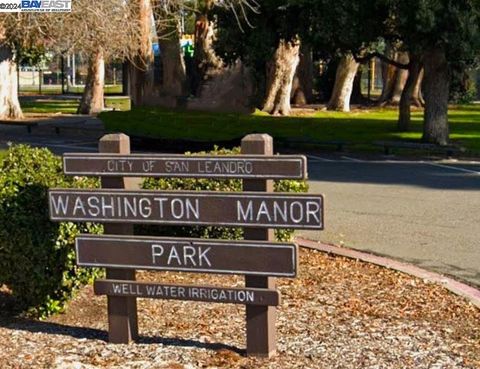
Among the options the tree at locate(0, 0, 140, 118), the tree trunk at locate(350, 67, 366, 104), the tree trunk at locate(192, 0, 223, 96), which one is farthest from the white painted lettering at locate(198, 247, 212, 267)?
the tree trunk at locate(350, 67, 366, 104)

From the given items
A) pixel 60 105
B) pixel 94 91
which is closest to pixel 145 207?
pixel 94 91

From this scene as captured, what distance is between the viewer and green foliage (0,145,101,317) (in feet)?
21.2

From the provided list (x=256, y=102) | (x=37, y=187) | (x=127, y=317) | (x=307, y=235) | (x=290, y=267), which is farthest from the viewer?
(x=256, y=102)

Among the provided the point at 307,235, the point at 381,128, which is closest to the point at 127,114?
the point at 381,128

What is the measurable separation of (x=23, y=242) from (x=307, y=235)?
443 centimetres

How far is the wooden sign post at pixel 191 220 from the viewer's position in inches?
225

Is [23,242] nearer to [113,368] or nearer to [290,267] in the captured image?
[113,368]

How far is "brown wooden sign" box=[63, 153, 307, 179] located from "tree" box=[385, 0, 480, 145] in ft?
42.6

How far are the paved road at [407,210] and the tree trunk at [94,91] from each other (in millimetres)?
16658

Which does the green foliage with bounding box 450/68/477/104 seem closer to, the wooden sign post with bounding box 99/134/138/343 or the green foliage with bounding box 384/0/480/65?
the green foliage with bounding box 384/0/480/65

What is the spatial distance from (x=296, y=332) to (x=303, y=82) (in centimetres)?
3714

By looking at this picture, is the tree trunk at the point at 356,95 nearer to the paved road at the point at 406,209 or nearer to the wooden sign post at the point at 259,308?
the paved road at the point at 406,209

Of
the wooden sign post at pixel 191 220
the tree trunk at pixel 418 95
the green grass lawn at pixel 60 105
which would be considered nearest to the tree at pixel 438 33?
the wooden sign post at pixel 191 220

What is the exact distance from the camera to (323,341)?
6188mm
